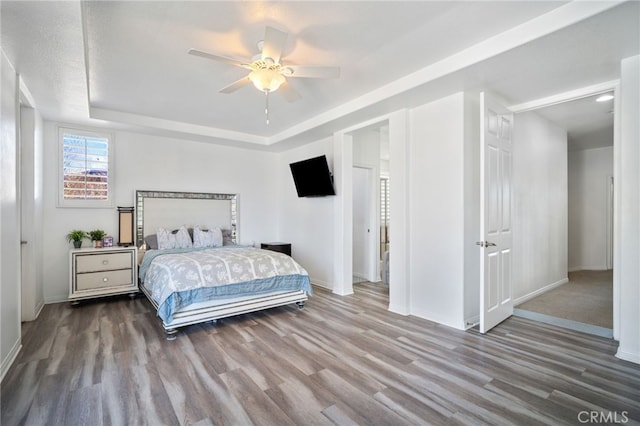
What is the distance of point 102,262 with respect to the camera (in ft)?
14.0

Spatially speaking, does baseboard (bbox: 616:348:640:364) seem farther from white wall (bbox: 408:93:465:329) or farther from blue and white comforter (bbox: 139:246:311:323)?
blue and white comforter (bbox: 139:246:311:323)

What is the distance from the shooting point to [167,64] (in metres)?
3.03

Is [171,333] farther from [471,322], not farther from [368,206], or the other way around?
[368,206]

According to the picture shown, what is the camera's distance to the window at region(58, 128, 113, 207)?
4.48 metres

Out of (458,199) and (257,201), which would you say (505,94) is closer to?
(458,199)

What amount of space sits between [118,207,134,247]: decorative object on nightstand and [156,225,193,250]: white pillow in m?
0.41

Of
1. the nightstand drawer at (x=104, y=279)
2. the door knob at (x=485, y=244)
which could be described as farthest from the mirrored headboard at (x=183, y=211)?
the door knob at (x=485, y=244)

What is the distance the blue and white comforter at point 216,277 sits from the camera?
319cm

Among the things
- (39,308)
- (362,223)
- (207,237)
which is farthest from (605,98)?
(39,308)

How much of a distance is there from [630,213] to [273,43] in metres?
3.26

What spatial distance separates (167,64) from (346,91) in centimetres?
195

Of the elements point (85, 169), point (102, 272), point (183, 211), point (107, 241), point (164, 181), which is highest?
point (85, 169)

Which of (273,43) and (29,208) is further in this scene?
(29,208)

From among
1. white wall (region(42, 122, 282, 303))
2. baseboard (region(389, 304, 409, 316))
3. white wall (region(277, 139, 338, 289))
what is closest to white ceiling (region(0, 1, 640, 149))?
white wall (region(42, 122, 282, 303))
